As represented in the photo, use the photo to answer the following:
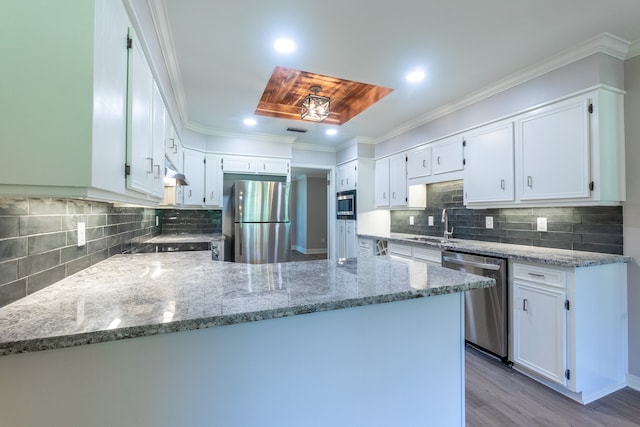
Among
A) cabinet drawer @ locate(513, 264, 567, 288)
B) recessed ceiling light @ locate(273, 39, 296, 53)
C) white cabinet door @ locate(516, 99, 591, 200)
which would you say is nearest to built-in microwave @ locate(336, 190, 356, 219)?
white cabinet door @ locate(516, 99, 591, 200)

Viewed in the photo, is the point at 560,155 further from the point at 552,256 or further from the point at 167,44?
the point at 167,44

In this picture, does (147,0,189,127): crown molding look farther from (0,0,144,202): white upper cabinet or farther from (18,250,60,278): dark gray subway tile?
(18,250,60,278): dark gray subway tile

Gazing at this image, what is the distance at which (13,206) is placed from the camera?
3.35ft

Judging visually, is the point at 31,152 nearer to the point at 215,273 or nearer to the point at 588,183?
the point at 215,273

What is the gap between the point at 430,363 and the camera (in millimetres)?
1235

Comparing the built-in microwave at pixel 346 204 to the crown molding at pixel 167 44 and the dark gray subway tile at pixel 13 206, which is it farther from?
the dark gray subway tile at pixel 13 206

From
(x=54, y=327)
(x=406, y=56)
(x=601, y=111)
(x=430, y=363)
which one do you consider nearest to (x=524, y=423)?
(x=430, y=363)

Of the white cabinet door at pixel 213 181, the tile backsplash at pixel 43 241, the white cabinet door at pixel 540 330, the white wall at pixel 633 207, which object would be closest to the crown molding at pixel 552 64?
the white wall at pixel 633 207

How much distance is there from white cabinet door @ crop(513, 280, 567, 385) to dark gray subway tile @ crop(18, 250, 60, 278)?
9.42ft

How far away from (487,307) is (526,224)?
2.94ft

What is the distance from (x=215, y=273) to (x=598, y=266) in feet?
8.15

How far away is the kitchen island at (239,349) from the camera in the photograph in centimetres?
77

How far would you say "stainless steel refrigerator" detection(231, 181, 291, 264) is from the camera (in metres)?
3.94

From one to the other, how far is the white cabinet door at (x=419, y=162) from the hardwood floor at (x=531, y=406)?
88.9 inches
